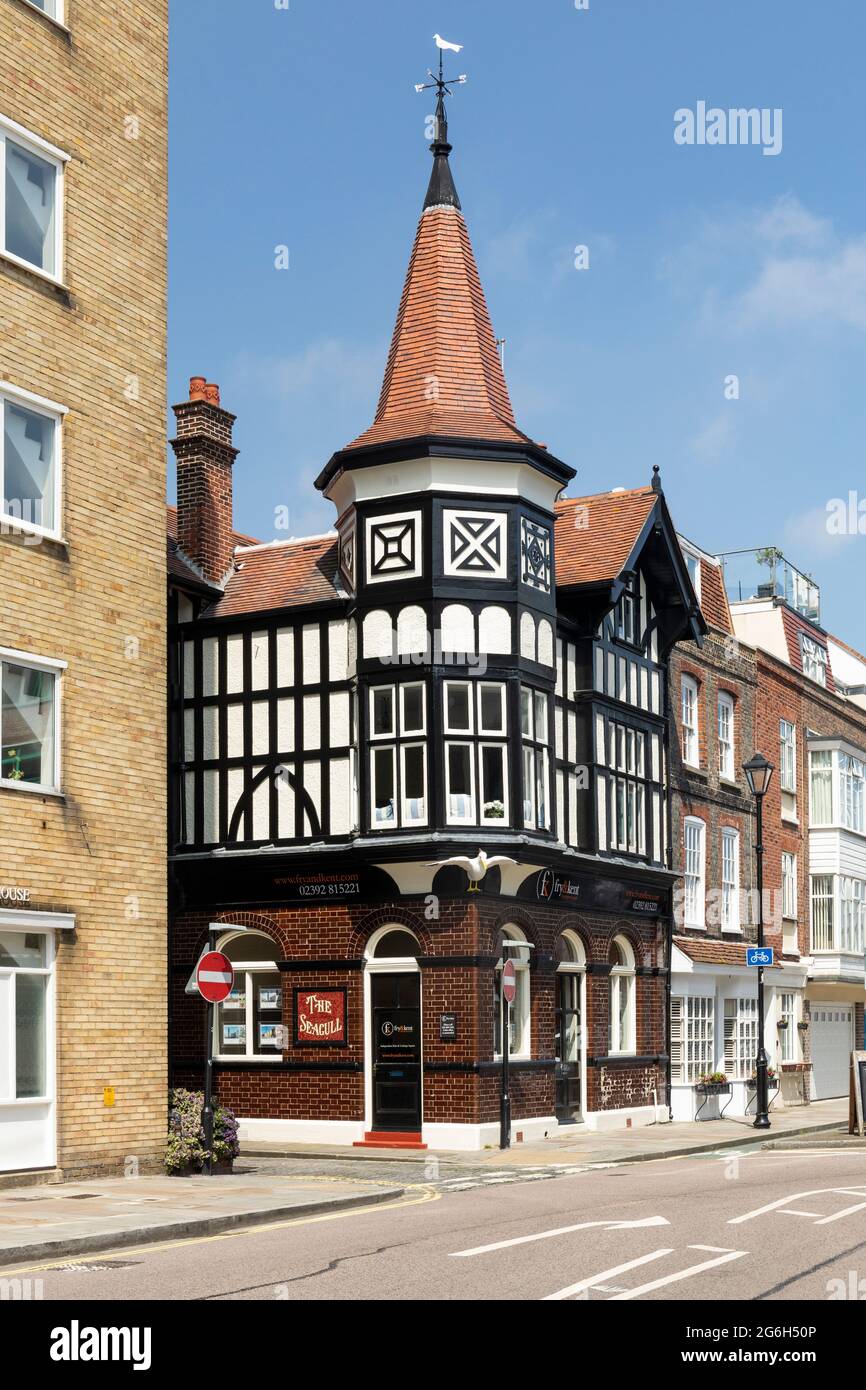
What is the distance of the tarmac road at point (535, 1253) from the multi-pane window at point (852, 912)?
24.8 metres

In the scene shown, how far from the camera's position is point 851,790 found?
146 ft

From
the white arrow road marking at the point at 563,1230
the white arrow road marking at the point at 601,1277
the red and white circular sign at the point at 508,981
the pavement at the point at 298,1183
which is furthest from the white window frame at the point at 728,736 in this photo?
the white arrow road marking at the point at 601,1277

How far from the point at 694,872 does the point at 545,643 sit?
10.1 meters

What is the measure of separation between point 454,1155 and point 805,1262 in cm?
1292

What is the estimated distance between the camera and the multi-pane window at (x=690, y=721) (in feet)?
116

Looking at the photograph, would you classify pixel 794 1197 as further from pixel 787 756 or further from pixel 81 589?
pixel 787 756

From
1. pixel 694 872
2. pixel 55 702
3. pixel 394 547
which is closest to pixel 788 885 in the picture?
pixel 694 872

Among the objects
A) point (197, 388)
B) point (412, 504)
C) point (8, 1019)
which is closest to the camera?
point (8, 1019)

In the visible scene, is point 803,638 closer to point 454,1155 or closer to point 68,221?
point 454,1155

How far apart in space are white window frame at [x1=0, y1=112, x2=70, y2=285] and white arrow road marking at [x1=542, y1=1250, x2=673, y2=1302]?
43.1 ft

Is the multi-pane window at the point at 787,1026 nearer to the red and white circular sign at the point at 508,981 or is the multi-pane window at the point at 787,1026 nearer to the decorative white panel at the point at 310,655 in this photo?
the red and white circular sign at the point at 508,981

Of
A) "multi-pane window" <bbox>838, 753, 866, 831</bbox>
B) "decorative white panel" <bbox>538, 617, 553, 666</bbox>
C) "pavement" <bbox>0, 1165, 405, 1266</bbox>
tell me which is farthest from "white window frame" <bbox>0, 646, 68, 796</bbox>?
"multi-pane window" <bbox>838, 753, 866, 831</bbox>
